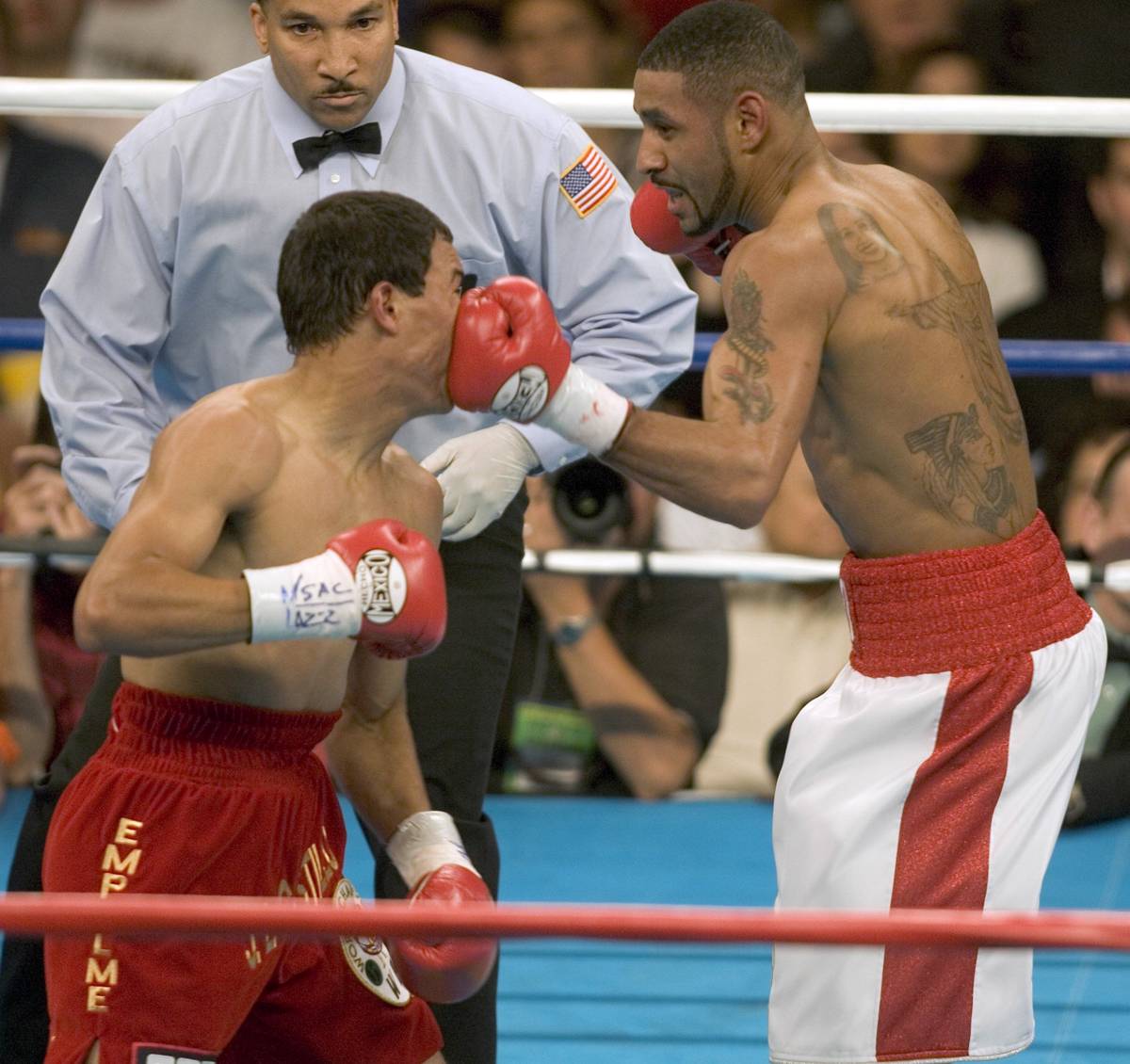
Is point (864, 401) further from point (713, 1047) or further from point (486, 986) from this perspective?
point (713, 1047)

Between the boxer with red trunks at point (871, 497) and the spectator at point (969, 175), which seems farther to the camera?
the spectator at point (969, 175)

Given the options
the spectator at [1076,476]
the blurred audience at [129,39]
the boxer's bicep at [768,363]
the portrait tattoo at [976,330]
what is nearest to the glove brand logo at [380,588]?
the boxer's bicep at [768,363]

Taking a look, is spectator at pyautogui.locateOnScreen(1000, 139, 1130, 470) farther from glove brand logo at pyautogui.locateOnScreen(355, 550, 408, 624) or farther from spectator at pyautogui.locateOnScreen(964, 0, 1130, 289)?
glove brand logo at pyautogui.locateOnScreen(355, 550, 408, 624)

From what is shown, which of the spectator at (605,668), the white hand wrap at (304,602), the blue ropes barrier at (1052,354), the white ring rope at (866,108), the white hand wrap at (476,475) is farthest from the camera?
the spectator at (605,668)

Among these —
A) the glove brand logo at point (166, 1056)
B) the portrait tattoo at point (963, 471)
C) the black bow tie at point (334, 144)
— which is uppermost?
the black bow tie at point (334, 144)

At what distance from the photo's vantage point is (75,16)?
4422mm

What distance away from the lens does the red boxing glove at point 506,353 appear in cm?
188

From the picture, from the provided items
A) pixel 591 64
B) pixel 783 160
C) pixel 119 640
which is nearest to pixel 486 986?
pixel 119 640

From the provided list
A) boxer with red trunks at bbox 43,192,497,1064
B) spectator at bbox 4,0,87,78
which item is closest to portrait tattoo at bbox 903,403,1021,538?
boxer with red trunks at bbox 43,192,497,1064

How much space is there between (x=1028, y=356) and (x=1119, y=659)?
87cm

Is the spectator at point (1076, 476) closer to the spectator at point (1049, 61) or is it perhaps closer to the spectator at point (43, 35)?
the spectator at point (1049, 61)

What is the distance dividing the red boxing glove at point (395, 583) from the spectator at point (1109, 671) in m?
2.06

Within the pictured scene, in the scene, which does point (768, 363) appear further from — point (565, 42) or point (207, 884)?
point (565, 42)

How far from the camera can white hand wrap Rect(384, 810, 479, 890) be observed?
1.97 m
